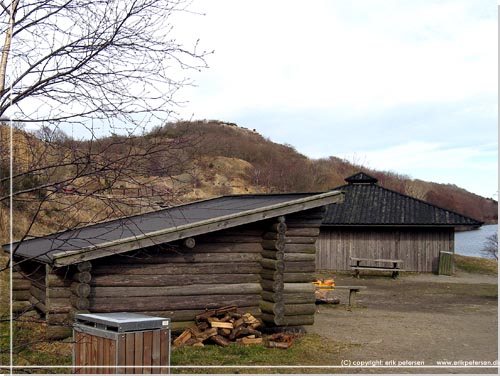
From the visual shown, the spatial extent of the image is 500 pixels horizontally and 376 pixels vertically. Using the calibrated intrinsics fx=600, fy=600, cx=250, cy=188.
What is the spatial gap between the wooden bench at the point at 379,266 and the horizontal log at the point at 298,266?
507 inches

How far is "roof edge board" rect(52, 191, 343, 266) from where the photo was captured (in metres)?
8.72

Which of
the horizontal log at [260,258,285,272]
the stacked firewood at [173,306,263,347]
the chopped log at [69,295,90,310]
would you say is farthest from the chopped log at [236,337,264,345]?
the chopped log at [69,295,90,310]

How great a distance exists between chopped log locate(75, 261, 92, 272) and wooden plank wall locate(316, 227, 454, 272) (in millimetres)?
17849

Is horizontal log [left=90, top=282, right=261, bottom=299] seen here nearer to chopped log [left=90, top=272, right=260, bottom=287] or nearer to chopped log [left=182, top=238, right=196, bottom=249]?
chopped log [left=90, top=272, right=260, bottom=287]

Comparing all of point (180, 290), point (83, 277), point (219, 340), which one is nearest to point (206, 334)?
point (219, 340)

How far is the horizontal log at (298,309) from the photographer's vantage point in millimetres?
10938

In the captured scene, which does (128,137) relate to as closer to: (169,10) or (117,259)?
(169,10)

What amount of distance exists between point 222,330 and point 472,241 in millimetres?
40099

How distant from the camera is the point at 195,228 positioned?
9.97 m

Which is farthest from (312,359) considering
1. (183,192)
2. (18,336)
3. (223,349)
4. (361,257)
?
(361,257)

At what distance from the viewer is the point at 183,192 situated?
4301mm

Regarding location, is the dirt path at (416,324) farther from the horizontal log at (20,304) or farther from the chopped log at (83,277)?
the horizontal log at (20,304)

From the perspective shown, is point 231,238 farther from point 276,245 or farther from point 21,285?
point 21,285

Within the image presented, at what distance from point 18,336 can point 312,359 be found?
497cm
